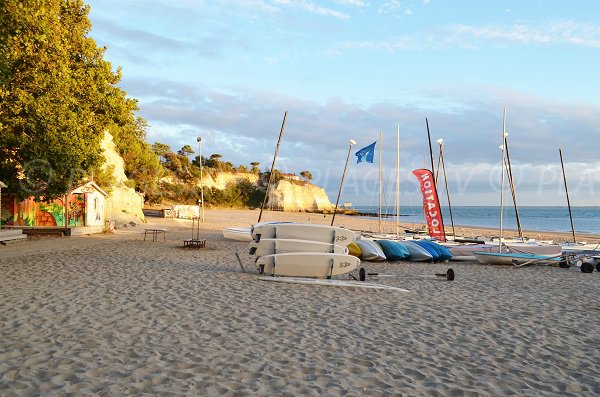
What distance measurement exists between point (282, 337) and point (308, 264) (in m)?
4.93

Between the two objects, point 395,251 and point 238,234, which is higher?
point 238,234

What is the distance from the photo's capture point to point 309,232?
1149cm

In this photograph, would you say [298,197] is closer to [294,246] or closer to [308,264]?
[294,246]

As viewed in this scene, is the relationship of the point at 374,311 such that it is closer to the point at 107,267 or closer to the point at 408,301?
the point at 408,301

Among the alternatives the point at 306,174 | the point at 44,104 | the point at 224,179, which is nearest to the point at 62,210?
the point at 44,104

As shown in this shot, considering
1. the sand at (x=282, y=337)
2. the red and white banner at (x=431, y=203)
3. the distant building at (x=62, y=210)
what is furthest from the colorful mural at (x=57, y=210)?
the red and white banner at (x=431, y=203)

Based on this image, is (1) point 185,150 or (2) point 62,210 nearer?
(2) point 62,210

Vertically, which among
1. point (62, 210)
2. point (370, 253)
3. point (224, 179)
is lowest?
point (370, 253)

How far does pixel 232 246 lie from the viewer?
2044 cm

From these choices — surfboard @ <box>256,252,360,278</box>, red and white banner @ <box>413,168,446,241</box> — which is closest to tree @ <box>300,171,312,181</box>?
red and white banner @ <box>413,168,446,241</box>

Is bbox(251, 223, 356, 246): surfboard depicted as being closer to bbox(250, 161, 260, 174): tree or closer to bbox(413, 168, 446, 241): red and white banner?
bbox(413, 168, 446, 241): red and white banner

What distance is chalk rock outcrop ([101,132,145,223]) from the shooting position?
30.1 metres

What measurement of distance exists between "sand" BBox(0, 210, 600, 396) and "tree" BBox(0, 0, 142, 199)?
763 cm

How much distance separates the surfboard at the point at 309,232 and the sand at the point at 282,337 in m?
1.31
